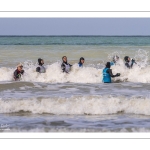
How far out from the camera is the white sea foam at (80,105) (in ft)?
34.1

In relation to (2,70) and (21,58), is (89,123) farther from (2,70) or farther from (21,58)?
(21,58)

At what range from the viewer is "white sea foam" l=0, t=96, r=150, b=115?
1040 cm

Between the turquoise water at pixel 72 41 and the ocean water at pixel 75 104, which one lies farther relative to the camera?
the turquoise water at pixel 72 41

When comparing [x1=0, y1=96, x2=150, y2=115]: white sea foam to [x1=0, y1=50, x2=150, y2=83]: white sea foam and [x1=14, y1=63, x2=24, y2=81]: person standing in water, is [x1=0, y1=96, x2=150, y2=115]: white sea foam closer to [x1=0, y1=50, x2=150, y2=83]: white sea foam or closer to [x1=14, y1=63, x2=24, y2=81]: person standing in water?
[x1=14, y1=63, x2=24, y2=81]: person standing in water

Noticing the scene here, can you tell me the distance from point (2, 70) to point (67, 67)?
2868 mm

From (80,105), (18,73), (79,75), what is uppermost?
(18,73)

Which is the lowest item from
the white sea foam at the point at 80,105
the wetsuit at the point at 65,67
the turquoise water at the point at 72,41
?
the white sea foam at the point at 80,105

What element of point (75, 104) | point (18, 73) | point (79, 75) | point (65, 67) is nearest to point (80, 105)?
point (75, 104)

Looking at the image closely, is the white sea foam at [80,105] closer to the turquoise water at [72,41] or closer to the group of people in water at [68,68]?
the group of people in water at [68,68]

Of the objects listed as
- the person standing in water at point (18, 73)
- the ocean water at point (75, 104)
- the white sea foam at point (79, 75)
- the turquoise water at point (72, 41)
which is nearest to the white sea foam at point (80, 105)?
the ocean water at point (75, 104)

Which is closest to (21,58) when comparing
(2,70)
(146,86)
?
(2,70)

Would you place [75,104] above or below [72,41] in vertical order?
below

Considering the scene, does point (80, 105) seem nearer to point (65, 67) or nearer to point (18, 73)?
point (18, 73)

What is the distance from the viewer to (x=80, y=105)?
10.6 m
